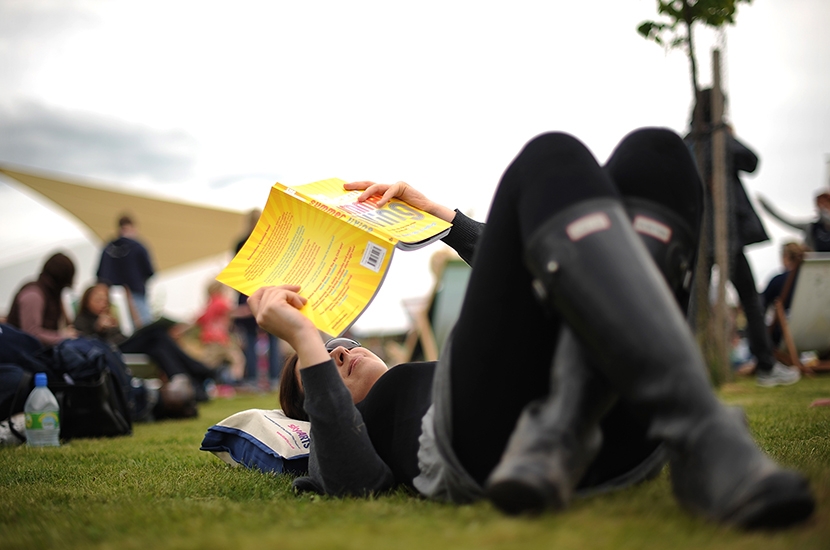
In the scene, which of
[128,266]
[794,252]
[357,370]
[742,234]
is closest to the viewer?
[357,370]

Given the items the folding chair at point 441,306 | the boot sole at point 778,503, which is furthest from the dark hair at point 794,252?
the boot sole at point 778,503

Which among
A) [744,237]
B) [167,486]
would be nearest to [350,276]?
[167,486]

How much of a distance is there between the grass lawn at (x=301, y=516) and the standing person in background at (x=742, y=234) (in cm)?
298

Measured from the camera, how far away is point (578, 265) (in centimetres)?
97

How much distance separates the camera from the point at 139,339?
19.4 feet

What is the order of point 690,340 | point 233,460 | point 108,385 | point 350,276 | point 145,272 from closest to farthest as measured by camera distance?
point 690,340 < point 350,276 < point 233,460 < point 108,385 < point 145,272

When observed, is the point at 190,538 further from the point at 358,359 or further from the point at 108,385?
the point at 108,385

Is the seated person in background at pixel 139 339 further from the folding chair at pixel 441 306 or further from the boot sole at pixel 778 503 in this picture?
the boot sole at pixel 778 503

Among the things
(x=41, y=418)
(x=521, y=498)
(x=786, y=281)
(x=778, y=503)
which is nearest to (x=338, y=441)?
(x=521, y=498)

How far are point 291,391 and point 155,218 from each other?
15291 millimetres

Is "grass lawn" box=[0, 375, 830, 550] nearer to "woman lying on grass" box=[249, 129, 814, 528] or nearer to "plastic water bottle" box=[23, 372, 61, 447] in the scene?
"woman lying on grass" box=[249, 129, 814, 528]

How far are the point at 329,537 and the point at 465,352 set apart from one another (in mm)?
370

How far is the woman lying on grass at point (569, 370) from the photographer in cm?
92

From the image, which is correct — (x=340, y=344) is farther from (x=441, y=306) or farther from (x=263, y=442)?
(x=441, y=306)
